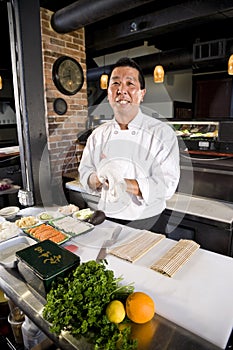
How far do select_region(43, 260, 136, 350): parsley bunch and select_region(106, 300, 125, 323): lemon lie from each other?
2cm

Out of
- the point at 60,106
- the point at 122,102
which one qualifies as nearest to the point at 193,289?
the point at 122,102

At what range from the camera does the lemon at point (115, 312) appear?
0.82 meters

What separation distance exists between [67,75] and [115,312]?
291 cm

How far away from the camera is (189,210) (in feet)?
7.52

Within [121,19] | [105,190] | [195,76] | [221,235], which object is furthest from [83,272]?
[195,76]

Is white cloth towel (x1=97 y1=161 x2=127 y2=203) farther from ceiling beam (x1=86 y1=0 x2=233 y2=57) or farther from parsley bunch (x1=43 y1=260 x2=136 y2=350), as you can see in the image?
ceiling beam (x1=86 y1=0 x2=233 y2=57)

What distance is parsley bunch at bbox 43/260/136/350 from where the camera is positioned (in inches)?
30.2

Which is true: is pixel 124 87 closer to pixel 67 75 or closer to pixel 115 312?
pixel 115 312

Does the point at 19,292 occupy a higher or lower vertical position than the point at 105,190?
lower

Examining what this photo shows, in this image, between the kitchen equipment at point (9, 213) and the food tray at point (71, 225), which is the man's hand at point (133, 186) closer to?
the food tray at point (71, 225)

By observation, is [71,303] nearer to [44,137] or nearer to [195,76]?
[44,137]

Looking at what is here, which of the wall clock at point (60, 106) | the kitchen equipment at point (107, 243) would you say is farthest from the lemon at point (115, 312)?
the wall clock at point (60, 106)

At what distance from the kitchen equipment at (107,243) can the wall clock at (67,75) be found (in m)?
2.12

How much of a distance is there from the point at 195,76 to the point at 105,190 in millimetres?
4321
